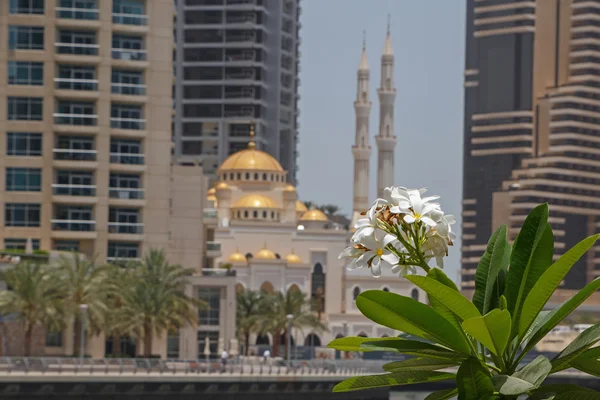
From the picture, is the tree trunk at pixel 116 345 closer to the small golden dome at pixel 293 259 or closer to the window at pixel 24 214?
the window at pixel 24 214

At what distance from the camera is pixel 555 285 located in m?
9.34

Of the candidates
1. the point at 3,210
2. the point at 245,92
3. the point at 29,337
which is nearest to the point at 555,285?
the point at 29,337

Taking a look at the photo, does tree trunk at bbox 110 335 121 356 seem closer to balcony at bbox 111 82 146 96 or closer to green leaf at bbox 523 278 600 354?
balcony at bbox 111 82 146 96

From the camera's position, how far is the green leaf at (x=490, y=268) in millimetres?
9906

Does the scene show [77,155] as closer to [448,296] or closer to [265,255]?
[265,255]

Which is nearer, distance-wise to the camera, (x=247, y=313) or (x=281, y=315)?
(x=281, y=315)

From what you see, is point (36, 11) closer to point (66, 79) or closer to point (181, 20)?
point (66, 79)

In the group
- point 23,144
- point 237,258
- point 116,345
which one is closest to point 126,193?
point 23,144

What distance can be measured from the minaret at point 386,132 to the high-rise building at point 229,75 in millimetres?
13444

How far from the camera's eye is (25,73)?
95562mm

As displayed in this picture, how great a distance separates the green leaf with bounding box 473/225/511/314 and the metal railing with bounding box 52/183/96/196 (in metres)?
87.3

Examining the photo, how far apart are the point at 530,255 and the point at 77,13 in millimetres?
89495

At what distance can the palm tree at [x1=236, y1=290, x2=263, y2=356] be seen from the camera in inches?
4601

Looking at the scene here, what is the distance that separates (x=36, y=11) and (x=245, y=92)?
81.3 meters
